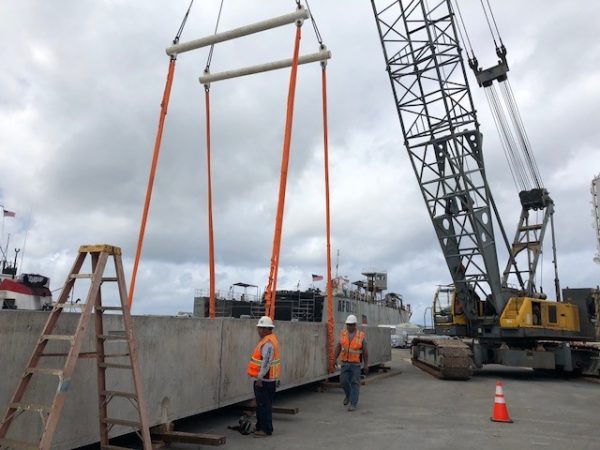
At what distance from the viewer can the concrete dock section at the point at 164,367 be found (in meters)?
4.87

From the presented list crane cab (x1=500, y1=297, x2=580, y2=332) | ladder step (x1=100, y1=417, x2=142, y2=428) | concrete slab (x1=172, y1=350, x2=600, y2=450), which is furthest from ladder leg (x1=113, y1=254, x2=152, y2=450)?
crane cab (x1=500, y1=297, x2=580, y2=332)

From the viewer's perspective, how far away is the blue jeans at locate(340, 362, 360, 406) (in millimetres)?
9625

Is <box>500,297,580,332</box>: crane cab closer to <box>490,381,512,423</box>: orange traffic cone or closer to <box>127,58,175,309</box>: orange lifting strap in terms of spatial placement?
<box>490,381,512,423</box>: orange traffic cone

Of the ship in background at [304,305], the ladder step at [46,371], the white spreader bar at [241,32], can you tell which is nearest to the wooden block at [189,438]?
the ladder step at [46,371]

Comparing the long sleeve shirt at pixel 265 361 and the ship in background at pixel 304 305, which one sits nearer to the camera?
the long sleeve shirt at pixel 265 361

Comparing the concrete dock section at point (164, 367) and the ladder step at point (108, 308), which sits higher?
the ladder step at point (108, 308)

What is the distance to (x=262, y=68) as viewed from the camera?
10266 mm

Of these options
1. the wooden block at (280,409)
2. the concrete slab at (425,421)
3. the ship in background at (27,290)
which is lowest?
the concrete slab at (425,421)

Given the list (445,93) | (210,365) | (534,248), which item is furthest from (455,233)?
(210,365)

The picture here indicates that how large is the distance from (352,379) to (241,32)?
684 cm

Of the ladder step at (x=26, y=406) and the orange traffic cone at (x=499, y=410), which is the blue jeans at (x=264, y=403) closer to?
the ladder step at (x=26, y=406)

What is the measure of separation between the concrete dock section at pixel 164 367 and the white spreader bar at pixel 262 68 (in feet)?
16.6

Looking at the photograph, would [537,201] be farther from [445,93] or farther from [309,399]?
[309,399]

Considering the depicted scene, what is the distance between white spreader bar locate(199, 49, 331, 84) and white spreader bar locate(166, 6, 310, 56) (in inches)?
40.1
